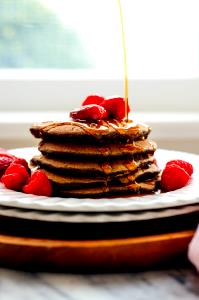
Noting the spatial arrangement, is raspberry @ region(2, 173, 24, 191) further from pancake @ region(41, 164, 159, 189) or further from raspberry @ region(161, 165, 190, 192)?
raspberry @ region(161, 165, 190, 192)

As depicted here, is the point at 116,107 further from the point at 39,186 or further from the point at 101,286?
the point at 101,286

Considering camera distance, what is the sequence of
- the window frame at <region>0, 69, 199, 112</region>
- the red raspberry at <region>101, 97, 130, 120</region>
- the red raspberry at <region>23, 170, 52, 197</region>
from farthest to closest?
the window frame at <region>0, 69, 199, 112</region> < the red raspberry at <region>101, 97, 130, 120</region> < the red raspberry at <region>23, 170, 52, 197</region>

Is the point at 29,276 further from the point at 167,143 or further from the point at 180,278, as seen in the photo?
the point at 167,143

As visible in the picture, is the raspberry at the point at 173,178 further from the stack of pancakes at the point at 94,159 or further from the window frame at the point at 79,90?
the window frame at the point at 79,90

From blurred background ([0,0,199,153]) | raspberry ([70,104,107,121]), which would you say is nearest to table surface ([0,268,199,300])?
raspberry ([70,104,107,121])

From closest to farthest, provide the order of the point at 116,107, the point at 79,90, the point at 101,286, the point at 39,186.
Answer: the point at 101,286 → the point at 39,186 → the point at 116,107 → the point at 79,90

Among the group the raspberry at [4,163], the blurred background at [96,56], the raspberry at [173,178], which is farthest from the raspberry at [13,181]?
the blurred background at [96,56]

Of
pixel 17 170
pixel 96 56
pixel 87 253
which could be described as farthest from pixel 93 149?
pixel 96 56
